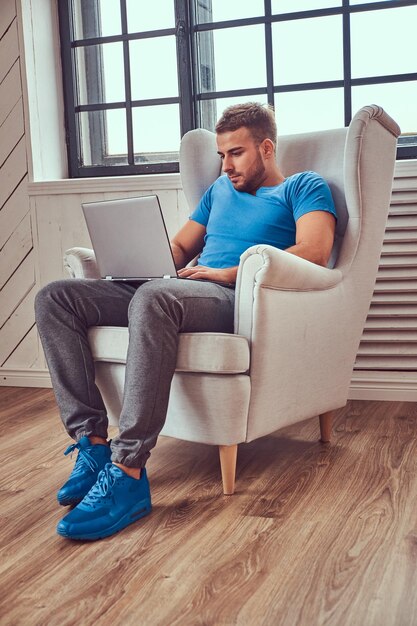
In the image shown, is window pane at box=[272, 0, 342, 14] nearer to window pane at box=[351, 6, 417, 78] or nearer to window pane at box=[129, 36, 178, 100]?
window pane at box=[351, 6, 417, 78]

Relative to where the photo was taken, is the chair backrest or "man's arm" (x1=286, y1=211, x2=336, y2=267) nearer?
"man's arm" (x1=286, y1=211, x2=336, y2=267)

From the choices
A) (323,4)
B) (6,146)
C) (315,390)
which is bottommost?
(315,390)

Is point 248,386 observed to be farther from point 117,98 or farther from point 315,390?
point 117,98

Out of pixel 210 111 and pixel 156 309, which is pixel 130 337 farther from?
pixel 210 111

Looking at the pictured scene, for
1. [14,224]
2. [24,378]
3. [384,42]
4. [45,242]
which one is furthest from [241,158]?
[24,378]

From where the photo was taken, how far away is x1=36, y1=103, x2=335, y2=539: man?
5.71 feet

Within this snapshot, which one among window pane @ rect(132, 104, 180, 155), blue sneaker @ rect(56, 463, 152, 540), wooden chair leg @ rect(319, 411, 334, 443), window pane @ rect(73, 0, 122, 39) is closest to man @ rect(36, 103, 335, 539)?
blue sneaker @ rect(56, 463, 152, 540)

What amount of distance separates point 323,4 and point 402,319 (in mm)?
1296

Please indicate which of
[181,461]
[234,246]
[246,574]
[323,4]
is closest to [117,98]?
[323,4]

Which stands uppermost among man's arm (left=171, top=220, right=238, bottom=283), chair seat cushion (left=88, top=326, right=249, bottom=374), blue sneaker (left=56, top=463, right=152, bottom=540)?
man's arm (left=171, top=220, right=238, bottom=283)

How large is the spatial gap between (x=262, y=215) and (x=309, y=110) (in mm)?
1097

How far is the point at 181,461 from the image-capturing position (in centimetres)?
221

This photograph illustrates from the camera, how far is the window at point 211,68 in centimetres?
297

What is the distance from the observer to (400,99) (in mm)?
2963
